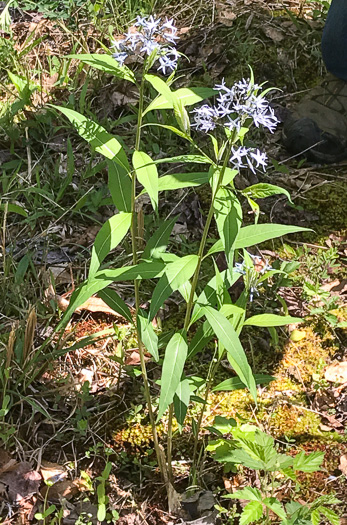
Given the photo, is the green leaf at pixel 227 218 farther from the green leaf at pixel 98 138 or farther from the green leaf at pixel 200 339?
the green leaf at pixel 200 339

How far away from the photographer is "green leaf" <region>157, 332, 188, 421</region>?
4.86 feet

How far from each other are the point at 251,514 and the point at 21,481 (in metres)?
0.81

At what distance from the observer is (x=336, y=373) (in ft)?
7.59

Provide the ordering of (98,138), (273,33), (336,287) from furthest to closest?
(273,33) < (336,287) < (98,138)

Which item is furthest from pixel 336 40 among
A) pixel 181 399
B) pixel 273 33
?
pixel 181 399

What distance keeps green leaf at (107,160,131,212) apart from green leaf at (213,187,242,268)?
1.09 feet

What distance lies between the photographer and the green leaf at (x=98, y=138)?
1467 mm

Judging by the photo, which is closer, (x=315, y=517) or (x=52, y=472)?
(x=315, y=517)

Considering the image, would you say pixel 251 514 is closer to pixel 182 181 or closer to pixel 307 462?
pixel 307 462

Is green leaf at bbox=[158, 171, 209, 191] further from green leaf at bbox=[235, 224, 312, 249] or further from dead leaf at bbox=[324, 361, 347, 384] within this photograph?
dead leaf at bbox=[324, 361, 347, 384]

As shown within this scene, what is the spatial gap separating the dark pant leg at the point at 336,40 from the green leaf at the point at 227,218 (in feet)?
6.70

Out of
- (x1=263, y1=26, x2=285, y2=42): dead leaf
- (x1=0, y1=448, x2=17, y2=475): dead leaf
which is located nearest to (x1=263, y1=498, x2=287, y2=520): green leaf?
(x1=0, y1=448, x2=17, y2=475): dead leaf

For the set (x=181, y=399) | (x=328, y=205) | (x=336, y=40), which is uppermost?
(x=336, y=40)

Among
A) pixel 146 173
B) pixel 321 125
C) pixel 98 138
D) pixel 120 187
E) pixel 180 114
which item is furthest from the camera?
pixel 321 125
